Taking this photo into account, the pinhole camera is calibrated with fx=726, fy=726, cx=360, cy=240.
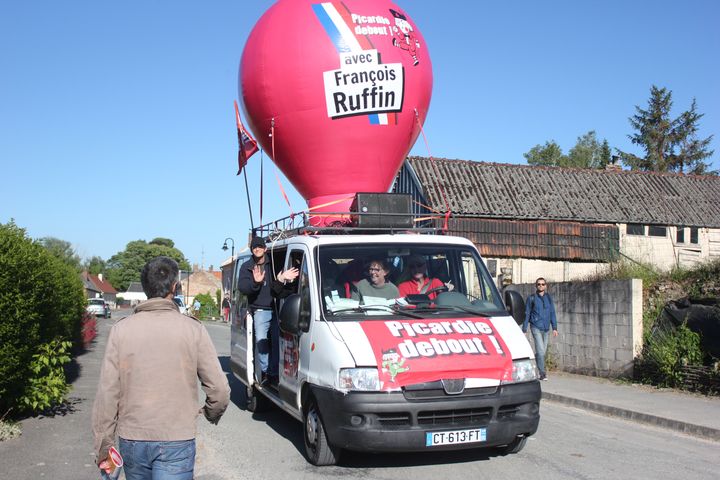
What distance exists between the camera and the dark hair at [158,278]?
3.91 m

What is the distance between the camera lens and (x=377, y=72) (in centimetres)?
1052

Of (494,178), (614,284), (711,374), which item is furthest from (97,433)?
(494,178)

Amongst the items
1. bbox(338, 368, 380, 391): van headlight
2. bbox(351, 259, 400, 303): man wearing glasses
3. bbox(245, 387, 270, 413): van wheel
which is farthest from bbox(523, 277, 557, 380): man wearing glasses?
bbox(338, 368, 380, 391): van headlight

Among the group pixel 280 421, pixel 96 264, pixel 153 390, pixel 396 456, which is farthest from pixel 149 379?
pixel 96 264

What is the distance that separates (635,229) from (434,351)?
88.9 feet

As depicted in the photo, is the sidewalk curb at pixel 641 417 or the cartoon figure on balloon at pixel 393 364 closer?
the cartoon figure on balloon at pixel 393 364

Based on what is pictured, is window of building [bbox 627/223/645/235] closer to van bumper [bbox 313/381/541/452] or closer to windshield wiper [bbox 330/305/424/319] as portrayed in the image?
windshield wiper [bbox 330/305/424/319]

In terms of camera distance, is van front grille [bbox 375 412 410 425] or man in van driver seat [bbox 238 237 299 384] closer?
van front grille [bbox 375 412 410 425]

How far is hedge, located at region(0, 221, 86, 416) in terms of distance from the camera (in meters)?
8.06

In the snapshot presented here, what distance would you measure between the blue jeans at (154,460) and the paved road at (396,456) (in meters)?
2.92

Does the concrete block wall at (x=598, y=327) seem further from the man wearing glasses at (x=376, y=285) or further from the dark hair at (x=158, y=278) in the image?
the dark hair at (x=158, y=278)

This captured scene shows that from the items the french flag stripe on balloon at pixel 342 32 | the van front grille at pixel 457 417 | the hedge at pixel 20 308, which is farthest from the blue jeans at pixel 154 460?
Answer: the french flag stripe on balloon at pixel 342 32

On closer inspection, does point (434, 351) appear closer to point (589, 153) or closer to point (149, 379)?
point (149, 379)

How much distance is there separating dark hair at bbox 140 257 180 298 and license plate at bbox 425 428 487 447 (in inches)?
122
